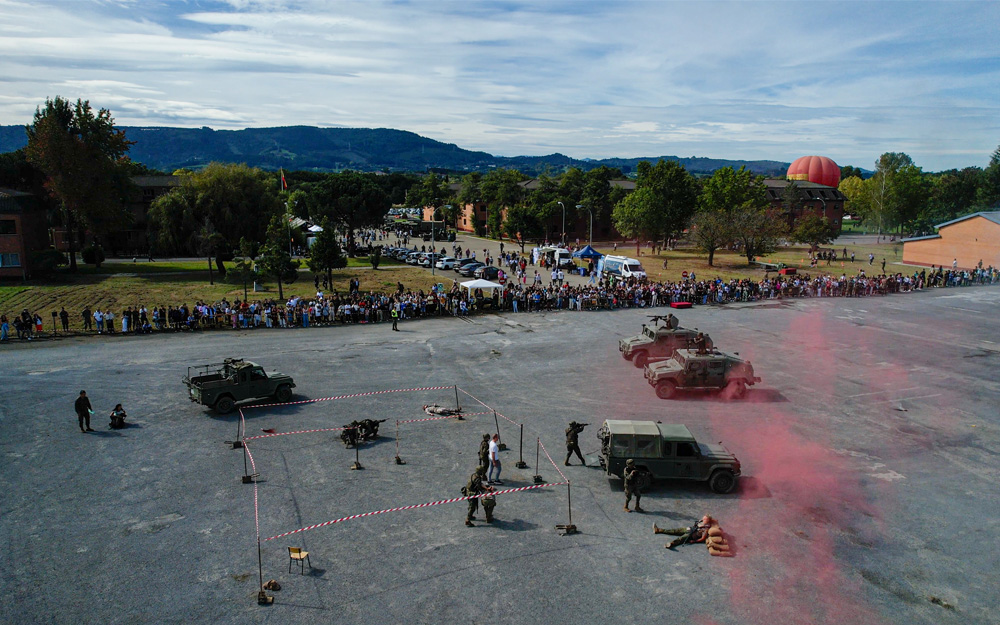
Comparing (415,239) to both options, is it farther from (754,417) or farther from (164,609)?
(164,609)

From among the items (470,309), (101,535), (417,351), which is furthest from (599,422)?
(470,309)

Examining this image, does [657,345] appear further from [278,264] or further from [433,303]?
[278,264]

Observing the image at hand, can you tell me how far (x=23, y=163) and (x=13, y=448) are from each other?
66.2m

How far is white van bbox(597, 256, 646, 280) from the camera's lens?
48.3 m

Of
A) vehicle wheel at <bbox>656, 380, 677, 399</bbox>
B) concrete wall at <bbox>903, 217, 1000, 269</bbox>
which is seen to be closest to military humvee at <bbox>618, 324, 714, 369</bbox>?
vehicle wheel at <bbox>656, 380, 677, 399</bbox>

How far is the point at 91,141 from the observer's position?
50594mm

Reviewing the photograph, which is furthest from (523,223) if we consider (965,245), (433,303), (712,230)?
(965,245)

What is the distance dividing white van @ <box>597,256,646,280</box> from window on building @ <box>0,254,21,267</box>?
149 feet

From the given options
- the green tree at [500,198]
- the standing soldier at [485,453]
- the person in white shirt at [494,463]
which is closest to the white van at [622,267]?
the green tree at [500,198]

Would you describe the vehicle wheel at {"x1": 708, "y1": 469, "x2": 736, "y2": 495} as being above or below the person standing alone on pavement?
below

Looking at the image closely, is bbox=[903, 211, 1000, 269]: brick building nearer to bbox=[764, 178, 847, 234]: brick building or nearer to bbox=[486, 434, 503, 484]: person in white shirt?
bbox=[764, 178, 847, 234]: brick building

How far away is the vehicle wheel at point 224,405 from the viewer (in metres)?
19.8

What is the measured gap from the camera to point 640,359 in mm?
25797

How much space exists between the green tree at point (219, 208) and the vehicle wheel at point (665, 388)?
3982 cm
